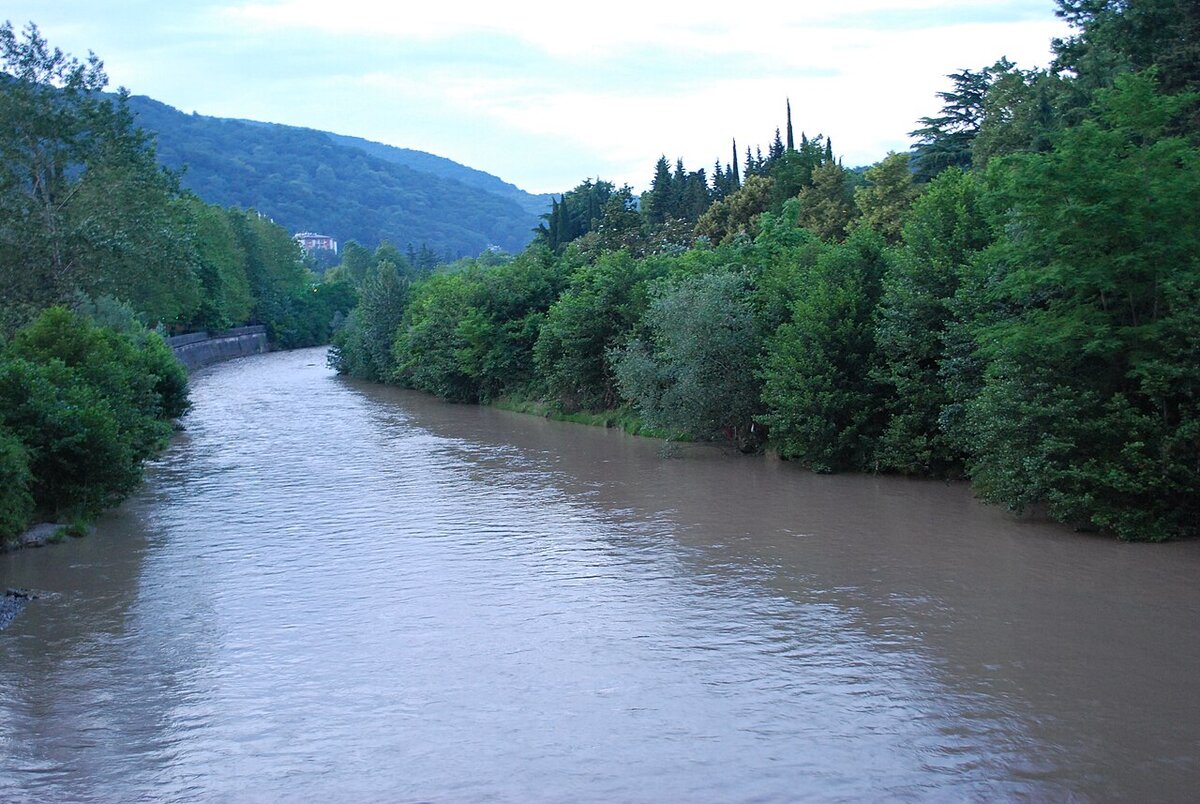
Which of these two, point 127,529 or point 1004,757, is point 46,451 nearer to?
point 127,529

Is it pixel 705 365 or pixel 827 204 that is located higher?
pixel 827 204

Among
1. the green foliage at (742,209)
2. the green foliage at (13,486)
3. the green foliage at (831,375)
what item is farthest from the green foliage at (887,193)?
the green foliage at (13,486)

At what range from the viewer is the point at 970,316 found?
1030 inches

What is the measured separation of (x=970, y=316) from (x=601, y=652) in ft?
47.8

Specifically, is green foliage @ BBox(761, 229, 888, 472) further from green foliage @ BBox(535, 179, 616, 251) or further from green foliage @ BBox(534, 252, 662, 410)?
green foliage @ BBox(535, 179, 616, 251)

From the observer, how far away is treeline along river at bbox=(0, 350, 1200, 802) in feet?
39.0

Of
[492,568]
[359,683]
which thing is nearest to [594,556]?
[492,568]

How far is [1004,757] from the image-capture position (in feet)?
39.3

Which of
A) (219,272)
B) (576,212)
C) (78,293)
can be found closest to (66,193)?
(78,293)

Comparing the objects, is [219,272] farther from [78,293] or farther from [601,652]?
[601,652]

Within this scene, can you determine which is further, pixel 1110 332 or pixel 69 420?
pixel 69 420

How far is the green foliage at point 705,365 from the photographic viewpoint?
111 feet

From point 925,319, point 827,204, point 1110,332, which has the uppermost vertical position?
point 827,204

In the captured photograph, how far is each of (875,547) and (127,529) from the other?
643 inches
